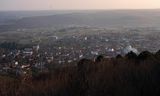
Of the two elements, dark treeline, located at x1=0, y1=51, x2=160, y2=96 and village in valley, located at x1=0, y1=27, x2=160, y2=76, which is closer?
dark treeline, located at x1=0, y1=51, x2=160, y2=96

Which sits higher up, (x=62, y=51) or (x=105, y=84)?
(x=105, y=84)

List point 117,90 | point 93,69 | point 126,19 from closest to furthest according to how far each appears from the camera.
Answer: point 117,90, point 93,69, point 126,19

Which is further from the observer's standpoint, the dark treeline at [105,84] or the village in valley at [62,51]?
the village in valley at [62,51]

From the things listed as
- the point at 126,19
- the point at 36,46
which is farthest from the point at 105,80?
the point at 126,19

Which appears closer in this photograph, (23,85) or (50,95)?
(50,95)

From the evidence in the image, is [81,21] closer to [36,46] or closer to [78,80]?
[36,46]

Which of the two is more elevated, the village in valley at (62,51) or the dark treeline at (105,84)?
the dark treeline at (105,84)

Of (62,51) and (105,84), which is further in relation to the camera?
(62,51)

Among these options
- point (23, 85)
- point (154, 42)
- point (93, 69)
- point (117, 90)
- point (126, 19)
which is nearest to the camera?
point (117, 90)

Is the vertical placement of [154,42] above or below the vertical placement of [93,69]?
below

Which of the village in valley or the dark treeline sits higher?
the dark treeline
